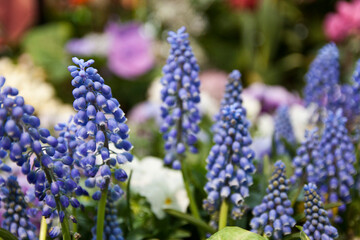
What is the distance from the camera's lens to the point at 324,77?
1377 mm

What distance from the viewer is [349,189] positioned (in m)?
1.08

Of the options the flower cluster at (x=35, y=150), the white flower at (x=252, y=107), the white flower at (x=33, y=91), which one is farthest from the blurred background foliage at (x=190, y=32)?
the flower cluster at (x=35, y=150)

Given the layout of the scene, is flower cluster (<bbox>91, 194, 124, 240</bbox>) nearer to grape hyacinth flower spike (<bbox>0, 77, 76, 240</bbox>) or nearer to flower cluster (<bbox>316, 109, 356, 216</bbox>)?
grape hyacinth flower spike (<bbox>0, 77, 76, 240</bbox>)

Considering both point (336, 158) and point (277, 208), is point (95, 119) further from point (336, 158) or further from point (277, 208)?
point (336, 158)

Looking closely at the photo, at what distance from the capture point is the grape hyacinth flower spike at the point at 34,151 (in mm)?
673

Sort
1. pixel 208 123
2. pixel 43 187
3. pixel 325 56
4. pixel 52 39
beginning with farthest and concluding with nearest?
pixel 52 39 → pixel 208 123 → pixel 325 56 → pixel 43 187

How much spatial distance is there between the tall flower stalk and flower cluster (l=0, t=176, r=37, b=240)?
0.34 meters

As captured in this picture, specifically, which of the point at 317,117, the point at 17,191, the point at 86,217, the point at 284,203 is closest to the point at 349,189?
the point at 284,203

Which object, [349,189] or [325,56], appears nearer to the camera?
[349,189]

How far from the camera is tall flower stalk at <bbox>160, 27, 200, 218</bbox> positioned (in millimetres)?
951

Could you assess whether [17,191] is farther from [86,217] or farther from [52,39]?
[52,39]

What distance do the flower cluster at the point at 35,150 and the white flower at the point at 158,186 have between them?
13.5 inches

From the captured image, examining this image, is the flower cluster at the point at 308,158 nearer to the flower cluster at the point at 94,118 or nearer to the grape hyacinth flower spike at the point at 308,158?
the grape hyacinth flower spike at the point at 308,158

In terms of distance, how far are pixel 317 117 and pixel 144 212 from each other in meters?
0.67
